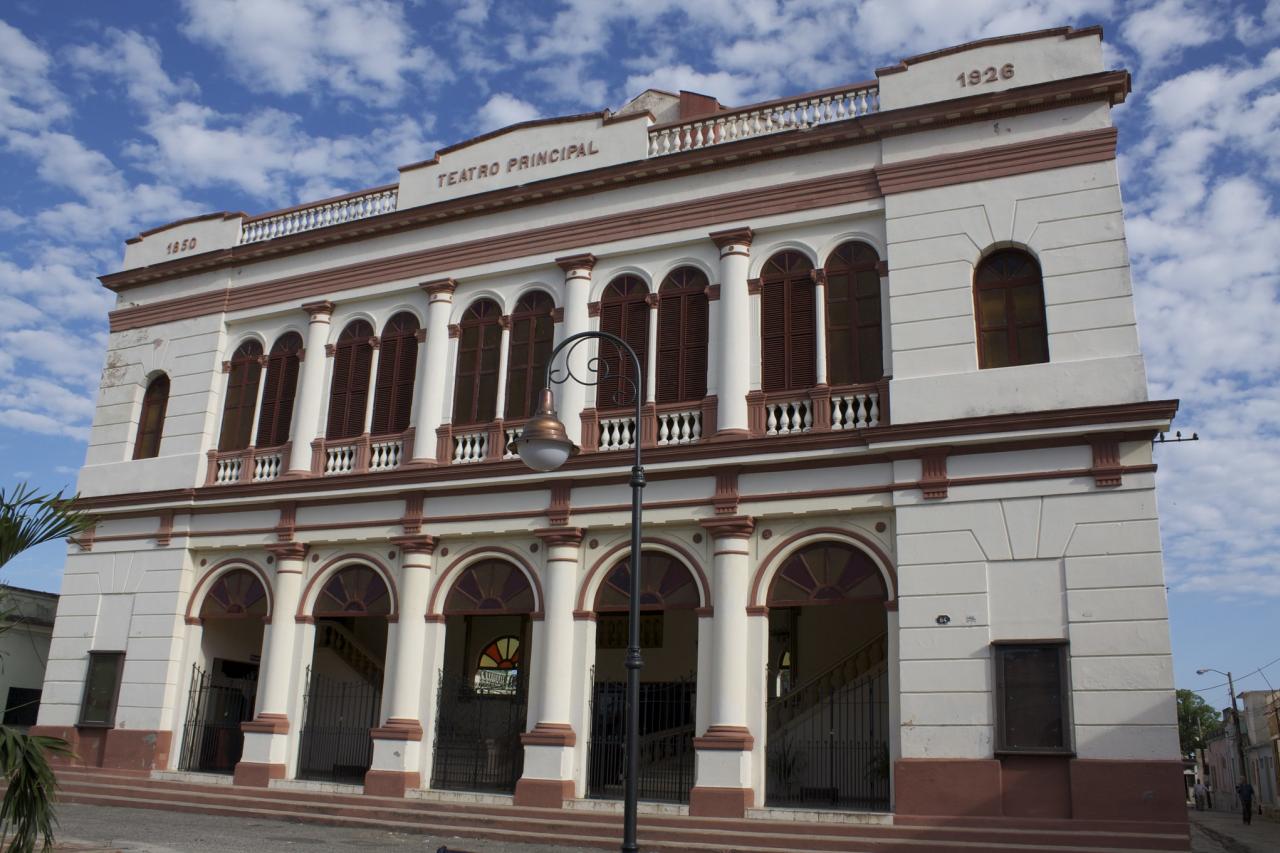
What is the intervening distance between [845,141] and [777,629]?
28.8 feet

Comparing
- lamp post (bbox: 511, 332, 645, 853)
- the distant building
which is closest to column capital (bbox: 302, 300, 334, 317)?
the distant building

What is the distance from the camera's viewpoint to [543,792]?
16.5m

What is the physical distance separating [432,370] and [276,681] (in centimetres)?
598

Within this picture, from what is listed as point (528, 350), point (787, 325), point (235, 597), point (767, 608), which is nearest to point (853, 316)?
point (787, 325)

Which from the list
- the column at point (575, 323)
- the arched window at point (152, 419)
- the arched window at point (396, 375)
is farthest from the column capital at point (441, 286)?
the arched window at point (152, 419)

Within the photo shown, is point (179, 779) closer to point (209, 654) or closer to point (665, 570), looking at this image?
point (209, 654)

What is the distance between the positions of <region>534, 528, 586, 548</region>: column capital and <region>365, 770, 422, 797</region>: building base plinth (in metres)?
4.24

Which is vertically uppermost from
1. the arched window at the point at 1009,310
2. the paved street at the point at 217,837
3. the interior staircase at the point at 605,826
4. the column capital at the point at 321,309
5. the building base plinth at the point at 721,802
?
the column capital at the point at 321,309

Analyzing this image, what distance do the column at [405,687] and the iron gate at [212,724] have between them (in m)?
4.11

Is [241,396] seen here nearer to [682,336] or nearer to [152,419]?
[152,419]

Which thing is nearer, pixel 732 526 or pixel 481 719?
pixel 732 526

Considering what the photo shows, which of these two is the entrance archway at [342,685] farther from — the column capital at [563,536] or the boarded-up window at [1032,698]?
the boarded-up window at [1032,698]

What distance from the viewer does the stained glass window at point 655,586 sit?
16.9 metres

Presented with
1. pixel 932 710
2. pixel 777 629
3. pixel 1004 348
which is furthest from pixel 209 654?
pixel 1004 348
